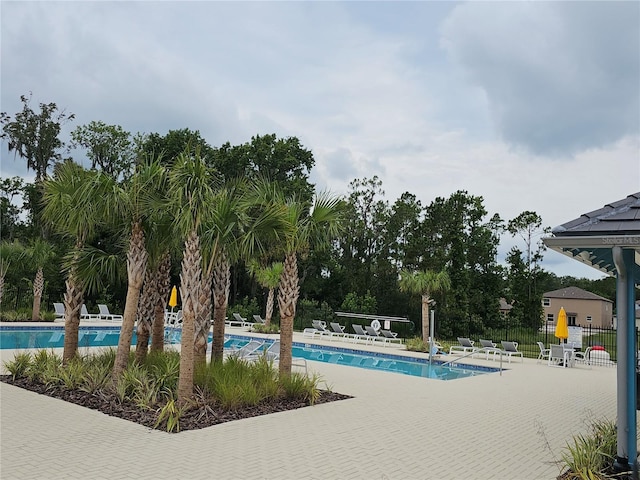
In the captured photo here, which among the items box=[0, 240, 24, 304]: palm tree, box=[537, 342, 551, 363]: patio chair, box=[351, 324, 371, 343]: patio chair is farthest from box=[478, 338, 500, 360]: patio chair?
box=[0, 240, 24, 304]: palm tree

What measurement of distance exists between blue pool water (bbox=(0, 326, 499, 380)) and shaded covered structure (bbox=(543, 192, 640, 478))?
9.99m

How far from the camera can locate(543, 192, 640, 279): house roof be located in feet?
16.5

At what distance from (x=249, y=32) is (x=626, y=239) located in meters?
12.1

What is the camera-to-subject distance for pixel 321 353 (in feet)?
68.1

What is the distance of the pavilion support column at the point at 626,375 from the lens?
5523mm

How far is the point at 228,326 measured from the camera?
95.1 feet

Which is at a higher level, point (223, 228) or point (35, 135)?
point (35, 135)

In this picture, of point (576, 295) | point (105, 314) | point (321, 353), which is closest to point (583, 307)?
point (576, 295)

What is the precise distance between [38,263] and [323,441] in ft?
70.7

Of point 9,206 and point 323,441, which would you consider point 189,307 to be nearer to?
point 323,441

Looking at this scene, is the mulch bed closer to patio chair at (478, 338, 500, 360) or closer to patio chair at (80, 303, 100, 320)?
patio chair at (478, 338, 500, 360)

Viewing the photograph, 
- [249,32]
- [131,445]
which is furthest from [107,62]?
[131,445]

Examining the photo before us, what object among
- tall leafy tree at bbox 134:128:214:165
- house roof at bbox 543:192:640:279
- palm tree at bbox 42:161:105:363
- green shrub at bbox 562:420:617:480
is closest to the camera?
house roof at bbox 543:192:640:279

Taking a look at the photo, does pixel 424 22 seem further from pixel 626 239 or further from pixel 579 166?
pixel 626 239
